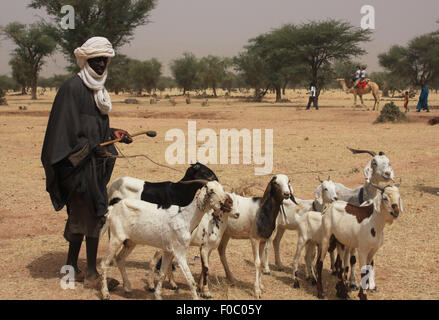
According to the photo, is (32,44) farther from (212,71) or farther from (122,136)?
(122,136)

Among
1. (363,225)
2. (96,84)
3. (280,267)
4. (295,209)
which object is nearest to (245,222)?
(295,209)

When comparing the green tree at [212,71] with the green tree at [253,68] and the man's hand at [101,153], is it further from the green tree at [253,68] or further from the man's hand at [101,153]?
the man's hand at [101,153]

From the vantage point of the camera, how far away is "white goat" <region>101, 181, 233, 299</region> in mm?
4703

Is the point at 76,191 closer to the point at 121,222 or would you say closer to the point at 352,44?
the point at 121,222

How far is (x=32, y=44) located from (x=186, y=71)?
20.9 meters

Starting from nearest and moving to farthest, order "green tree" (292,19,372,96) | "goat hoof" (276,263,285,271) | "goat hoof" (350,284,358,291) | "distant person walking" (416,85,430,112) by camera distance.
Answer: "goat hoof" (350,284,358,291), "goat hoof" (276,263,285,271), "distant person walking" (416,85,430,112), "green tree" (292,19,372,96)

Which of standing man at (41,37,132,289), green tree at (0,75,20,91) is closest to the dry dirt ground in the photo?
standing man at (41,37,132,289)

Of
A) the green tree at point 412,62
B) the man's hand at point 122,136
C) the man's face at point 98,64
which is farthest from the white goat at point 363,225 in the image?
the green tree at point 412,62

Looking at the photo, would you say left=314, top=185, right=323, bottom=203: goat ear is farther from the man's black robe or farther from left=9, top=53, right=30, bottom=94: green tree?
left=9, top=53, right=30, bottom=94: green tree

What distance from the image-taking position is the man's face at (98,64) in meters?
5.33

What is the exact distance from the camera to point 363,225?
197 inches

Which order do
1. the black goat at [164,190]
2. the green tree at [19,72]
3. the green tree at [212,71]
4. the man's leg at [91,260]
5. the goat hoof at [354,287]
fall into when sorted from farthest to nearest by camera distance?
the green tree at [19,72]
the green tree at [212,71]
the black goat at [164,190]
the goat hoof at [354,287]
the man's leg at [91,260]

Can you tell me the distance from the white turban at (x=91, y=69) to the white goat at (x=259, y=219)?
1.95m
